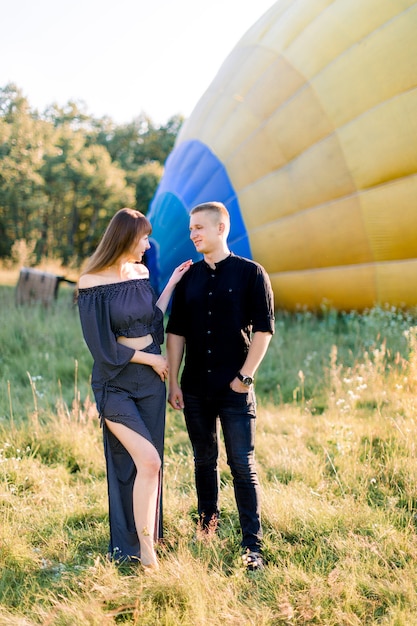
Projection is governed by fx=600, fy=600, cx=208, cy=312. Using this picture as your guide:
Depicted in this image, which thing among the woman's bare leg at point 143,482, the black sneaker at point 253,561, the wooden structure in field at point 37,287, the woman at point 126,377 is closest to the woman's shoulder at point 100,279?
the woman at point 126,377

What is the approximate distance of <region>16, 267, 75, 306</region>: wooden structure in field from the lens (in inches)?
309

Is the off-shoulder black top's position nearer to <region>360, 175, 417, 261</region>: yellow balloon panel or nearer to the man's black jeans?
the man's black jeans

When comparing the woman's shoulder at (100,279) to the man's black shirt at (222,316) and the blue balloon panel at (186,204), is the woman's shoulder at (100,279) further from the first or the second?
the blue balloon panel at (186,204)

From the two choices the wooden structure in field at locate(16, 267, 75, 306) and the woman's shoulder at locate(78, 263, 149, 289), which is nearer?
the woman's shoulder at locate(78, 263, 149, 289)

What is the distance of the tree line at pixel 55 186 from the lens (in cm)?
2038

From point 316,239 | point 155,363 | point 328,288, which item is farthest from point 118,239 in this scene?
point 328,288

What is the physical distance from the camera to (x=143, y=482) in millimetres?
2562

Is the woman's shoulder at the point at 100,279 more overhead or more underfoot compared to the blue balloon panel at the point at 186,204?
more underfoot

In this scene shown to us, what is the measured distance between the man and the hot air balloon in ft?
9.84

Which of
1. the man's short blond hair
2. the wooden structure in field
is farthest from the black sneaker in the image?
the wooden structure in field

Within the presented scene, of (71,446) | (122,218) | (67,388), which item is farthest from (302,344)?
(122,218)

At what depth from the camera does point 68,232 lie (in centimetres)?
2658

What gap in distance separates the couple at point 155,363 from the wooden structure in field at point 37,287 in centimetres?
535

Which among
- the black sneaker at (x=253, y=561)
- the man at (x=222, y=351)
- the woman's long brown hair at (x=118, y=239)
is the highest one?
the woman's long brown hair at (x=118, y=239)
